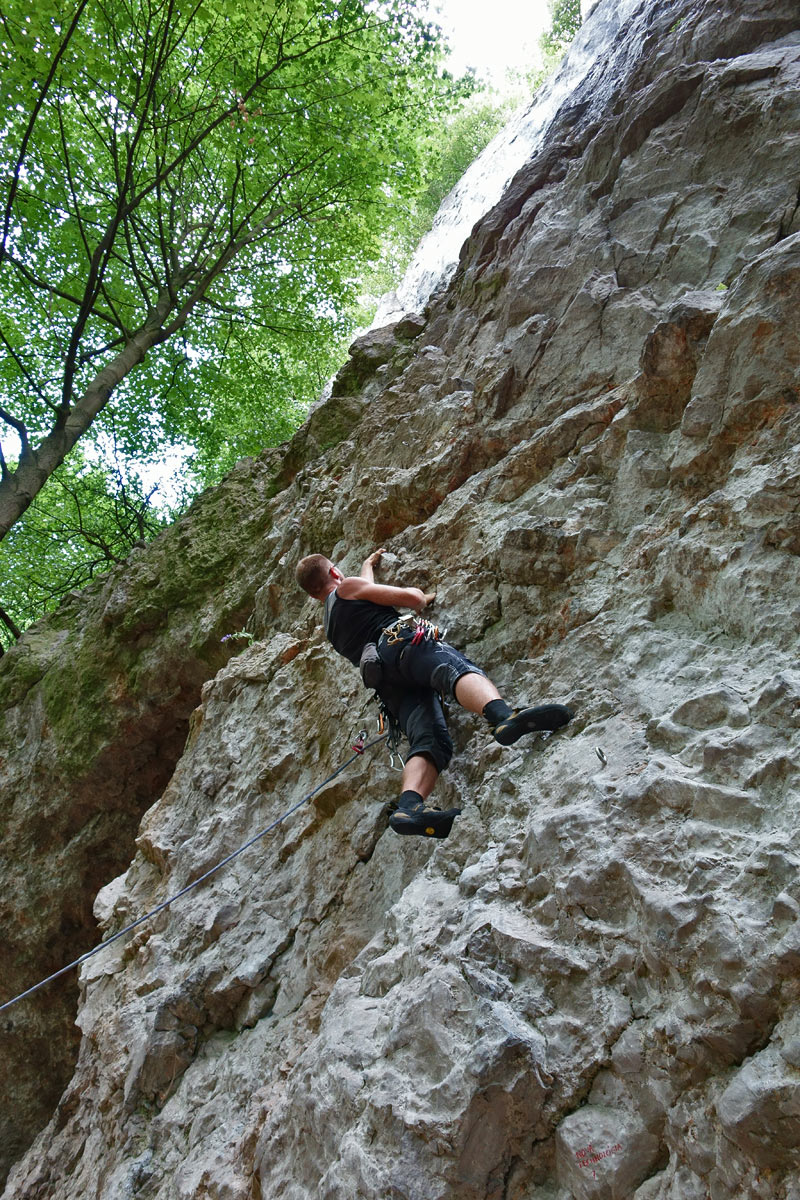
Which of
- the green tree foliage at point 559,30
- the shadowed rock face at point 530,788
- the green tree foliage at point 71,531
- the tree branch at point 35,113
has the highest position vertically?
the green tree foliage at point 559,30

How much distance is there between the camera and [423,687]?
4312 mm

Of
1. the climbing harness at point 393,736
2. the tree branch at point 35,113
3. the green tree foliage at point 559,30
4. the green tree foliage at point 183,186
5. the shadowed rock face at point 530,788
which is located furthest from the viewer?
the green tree foliage at point 559,30

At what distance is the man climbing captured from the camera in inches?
138

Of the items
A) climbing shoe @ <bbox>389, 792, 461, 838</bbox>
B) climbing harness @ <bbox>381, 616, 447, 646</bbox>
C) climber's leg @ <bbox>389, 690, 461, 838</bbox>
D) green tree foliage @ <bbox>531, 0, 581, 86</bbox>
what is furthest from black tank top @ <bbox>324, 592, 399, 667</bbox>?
green tree foliage @ <bbox>531, 0, 581, 86</bbox>

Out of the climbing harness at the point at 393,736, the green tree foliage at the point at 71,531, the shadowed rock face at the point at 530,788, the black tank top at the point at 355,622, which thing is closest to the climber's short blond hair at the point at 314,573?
the black tank top at the point at 355,622

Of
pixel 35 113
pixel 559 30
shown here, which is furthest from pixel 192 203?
pixel 559 30

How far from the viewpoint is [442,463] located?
6.16m

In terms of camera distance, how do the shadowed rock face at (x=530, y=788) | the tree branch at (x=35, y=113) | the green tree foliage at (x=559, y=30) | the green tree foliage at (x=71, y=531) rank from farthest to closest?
the green tree foliage at (x=559, y=30)
the green tree foliage at (x=71, y=531)
the tree branch at (x=35, y=113)
the shadowed rock face at (x=530, y=788)

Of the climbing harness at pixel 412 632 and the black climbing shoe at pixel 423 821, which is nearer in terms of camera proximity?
the black climbing shoe at pixel 423 821

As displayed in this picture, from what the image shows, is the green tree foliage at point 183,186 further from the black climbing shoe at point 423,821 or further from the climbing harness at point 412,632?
the black climbing shoe at point 423,821

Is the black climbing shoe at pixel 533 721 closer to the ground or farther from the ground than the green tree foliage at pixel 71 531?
closer to the ground

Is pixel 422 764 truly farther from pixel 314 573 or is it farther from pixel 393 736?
pixel 314 573

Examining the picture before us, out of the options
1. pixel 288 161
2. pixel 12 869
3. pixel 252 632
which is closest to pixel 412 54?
pixel 288 161

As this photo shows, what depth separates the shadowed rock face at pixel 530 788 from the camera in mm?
2398
